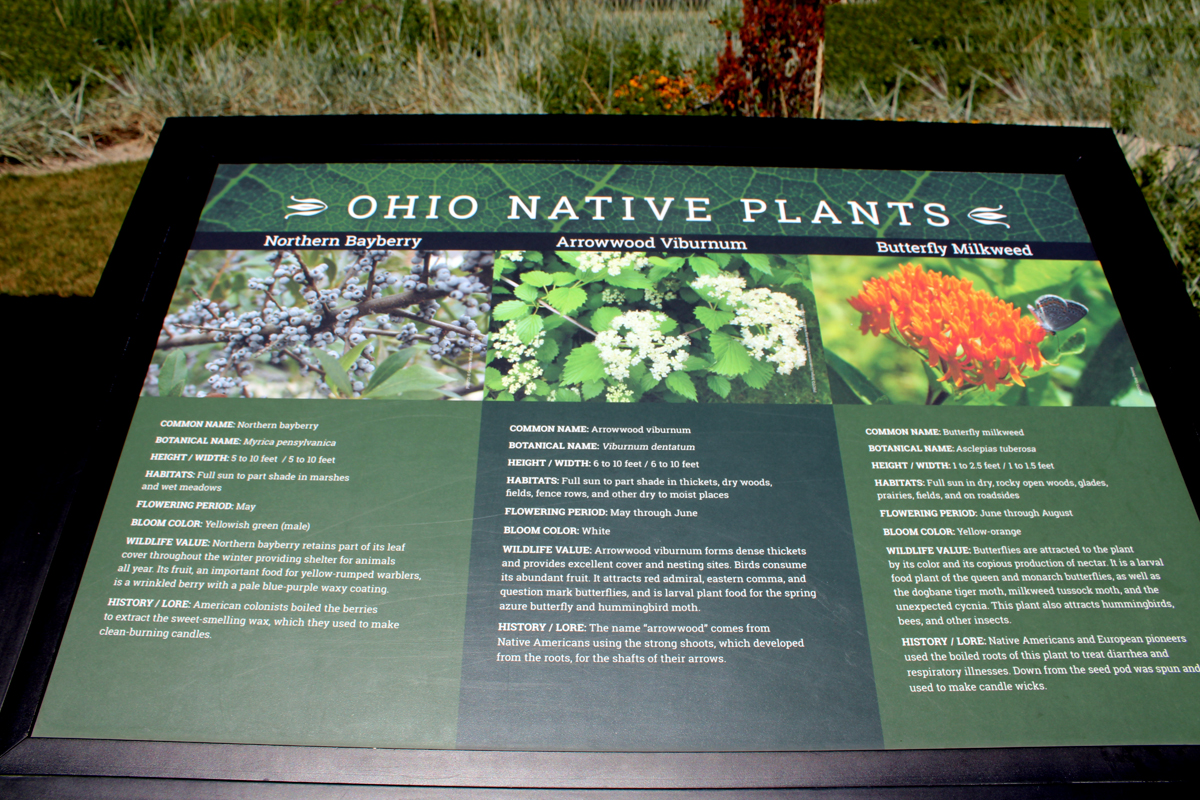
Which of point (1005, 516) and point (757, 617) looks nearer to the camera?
point (757, 617)

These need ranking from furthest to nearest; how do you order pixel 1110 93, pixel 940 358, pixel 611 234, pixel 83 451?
pixel 1110 93 → pixel 611 234 → pixel 940 358 → pixel 83 451

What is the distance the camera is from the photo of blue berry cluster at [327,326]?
5.03ft

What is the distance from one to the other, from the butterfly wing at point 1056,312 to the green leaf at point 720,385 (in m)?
0.87

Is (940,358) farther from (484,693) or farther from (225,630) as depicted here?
(225,630)

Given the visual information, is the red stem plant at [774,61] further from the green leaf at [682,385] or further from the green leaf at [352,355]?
the green leaf at [352,355]

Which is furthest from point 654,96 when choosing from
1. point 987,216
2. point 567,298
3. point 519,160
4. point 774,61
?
point 567,298

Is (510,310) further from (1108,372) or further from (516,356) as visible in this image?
(1108,372)

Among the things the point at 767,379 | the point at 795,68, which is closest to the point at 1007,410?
the point at 767,379

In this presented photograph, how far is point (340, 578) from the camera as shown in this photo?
4.43 ft

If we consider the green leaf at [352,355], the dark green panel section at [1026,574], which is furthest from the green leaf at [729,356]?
the green leaf at [352,355]

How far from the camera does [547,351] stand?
5.09 feet

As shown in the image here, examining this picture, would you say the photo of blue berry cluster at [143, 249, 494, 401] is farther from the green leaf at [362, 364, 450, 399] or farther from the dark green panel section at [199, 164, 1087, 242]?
the dark green panel section at [199, 164, 1087, 242]

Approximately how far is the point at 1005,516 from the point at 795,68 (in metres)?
3.67

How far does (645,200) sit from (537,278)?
1.31ft
